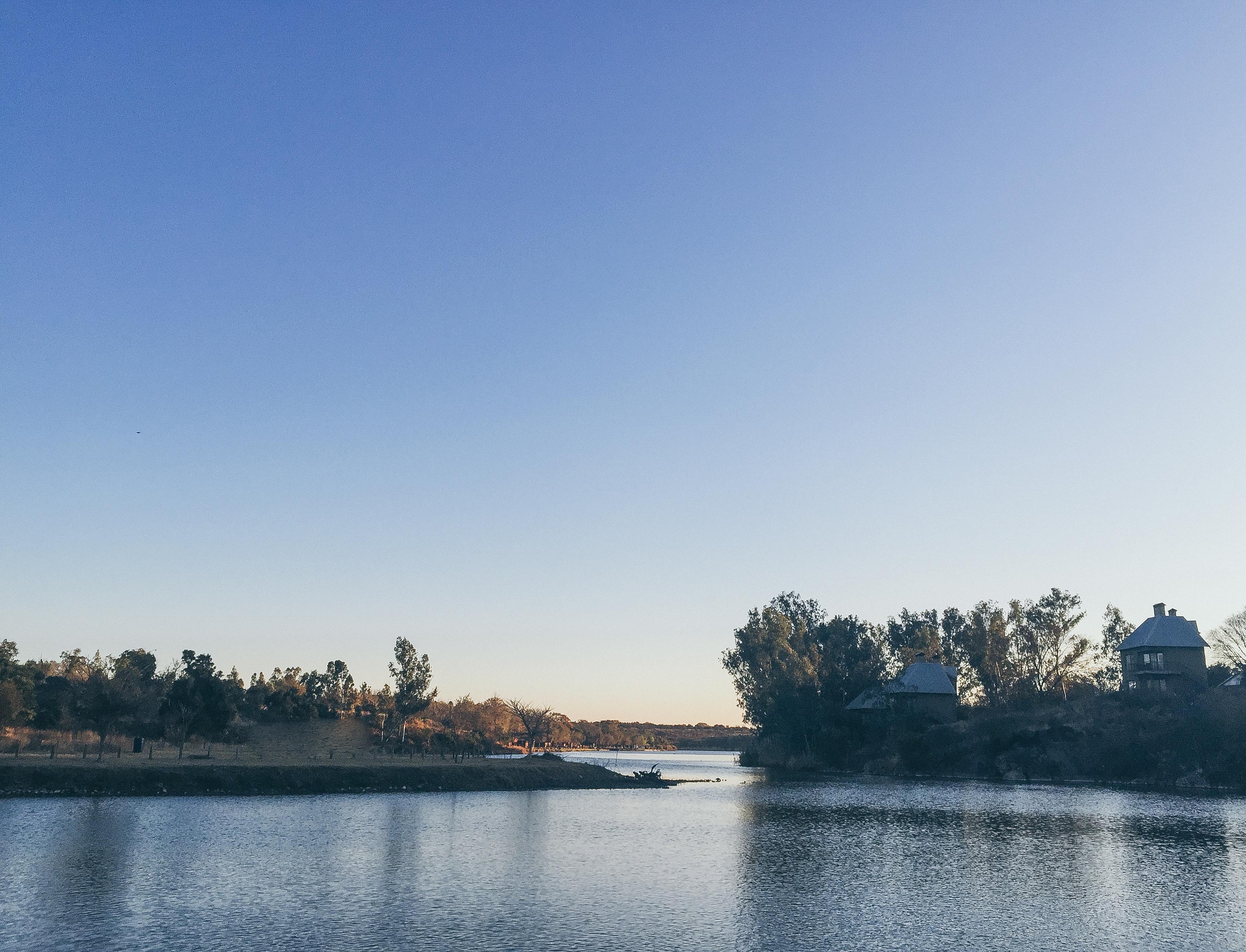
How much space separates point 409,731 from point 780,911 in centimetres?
11253

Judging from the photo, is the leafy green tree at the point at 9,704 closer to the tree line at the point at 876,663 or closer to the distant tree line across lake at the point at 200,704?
the distant tree line across lake at the point at 200,704

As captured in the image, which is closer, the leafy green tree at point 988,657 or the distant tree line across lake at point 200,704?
the distant tree line across lake at point 200,704

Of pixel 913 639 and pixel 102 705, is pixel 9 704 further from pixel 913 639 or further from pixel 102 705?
pixel 913 639

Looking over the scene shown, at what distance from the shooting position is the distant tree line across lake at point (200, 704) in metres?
89.6

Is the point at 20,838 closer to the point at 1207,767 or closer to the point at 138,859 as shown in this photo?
the point at 138,859

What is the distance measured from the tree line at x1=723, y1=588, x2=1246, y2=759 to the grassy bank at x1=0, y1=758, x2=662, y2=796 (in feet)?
177

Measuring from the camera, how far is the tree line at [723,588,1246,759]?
14738 centimetres

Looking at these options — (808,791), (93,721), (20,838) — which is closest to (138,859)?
(20,838)

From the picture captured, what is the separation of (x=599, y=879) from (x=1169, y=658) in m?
117

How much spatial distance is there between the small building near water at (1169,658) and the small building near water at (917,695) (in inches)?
998

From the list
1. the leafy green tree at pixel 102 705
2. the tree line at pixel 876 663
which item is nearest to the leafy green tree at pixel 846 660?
the tree line at pixel 876 663

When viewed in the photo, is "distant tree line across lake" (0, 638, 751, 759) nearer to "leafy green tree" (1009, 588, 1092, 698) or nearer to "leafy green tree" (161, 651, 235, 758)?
"leafy green tree" (161, 651, 235, 758)

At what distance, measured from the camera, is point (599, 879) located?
126 ft

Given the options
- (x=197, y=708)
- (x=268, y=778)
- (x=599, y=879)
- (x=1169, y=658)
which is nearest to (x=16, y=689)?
(x=197, y=708)
